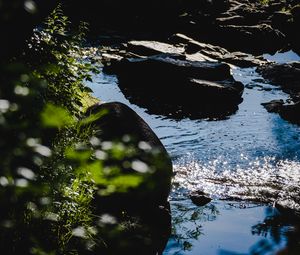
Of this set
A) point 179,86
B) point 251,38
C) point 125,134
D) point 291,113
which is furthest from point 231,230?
point 251,38

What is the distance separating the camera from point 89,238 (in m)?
4.07

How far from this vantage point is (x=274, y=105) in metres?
11.2

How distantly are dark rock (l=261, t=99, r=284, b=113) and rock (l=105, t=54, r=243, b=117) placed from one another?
0.87 m

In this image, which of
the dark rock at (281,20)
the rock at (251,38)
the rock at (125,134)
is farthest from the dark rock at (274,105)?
the dark rock at (281,20)

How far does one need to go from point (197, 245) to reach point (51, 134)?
2.43 meters

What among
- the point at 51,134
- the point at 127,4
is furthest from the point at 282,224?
the point at 127,4

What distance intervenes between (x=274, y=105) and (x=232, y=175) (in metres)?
4.55

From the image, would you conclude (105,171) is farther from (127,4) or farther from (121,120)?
(127,4)

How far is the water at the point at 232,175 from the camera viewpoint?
18.3ft

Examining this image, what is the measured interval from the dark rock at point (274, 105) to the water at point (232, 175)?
17 centimetres

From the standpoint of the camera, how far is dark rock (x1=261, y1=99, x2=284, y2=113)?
36.2 feet

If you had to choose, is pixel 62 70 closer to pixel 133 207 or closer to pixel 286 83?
pixel 133 207

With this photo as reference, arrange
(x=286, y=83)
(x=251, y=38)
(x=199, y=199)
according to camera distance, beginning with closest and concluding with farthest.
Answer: (x=199, y=199)
(x=286, y=83)
(x=251, y=38)

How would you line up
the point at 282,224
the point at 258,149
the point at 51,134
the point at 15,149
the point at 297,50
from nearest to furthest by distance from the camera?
the point at 15,149 < the point at 51,134 < the point at 282,224 < the point at 258,149 < the point at 297,50
